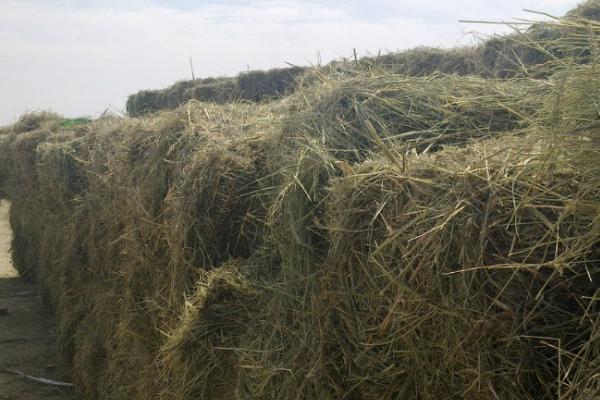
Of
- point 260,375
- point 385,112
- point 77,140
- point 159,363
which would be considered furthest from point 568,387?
point 77,140

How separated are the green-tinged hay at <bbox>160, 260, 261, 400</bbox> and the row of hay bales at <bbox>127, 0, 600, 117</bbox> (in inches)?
54.4

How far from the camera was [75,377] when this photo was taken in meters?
7.13

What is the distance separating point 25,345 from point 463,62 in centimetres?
624

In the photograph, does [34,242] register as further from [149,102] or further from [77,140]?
[149,102]

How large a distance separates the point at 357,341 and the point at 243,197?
1735mm

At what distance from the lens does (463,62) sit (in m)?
8.21

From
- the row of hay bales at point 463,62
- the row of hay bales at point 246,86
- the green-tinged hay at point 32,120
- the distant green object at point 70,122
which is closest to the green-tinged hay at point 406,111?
the row of hay bales at point 463,62

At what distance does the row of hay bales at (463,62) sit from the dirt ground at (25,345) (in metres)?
3.22

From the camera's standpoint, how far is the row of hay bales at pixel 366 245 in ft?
6.87

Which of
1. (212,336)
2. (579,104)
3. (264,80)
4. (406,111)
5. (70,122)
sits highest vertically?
(579,104)

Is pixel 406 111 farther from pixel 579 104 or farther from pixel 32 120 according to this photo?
pixel 32 120

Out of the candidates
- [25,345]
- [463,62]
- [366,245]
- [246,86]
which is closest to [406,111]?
[366,245]

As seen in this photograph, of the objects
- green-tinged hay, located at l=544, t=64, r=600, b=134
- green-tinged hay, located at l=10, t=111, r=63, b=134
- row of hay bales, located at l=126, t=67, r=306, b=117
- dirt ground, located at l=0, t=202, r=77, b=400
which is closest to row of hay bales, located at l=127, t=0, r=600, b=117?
row of hay bales, located at l=126, t=67, r=306, b=117

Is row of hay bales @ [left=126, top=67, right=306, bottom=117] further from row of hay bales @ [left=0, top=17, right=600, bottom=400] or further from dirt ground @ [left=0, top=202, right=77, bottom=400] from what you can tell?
row of hay bales @ [left=0, top=17, right=600, bottom=400]
